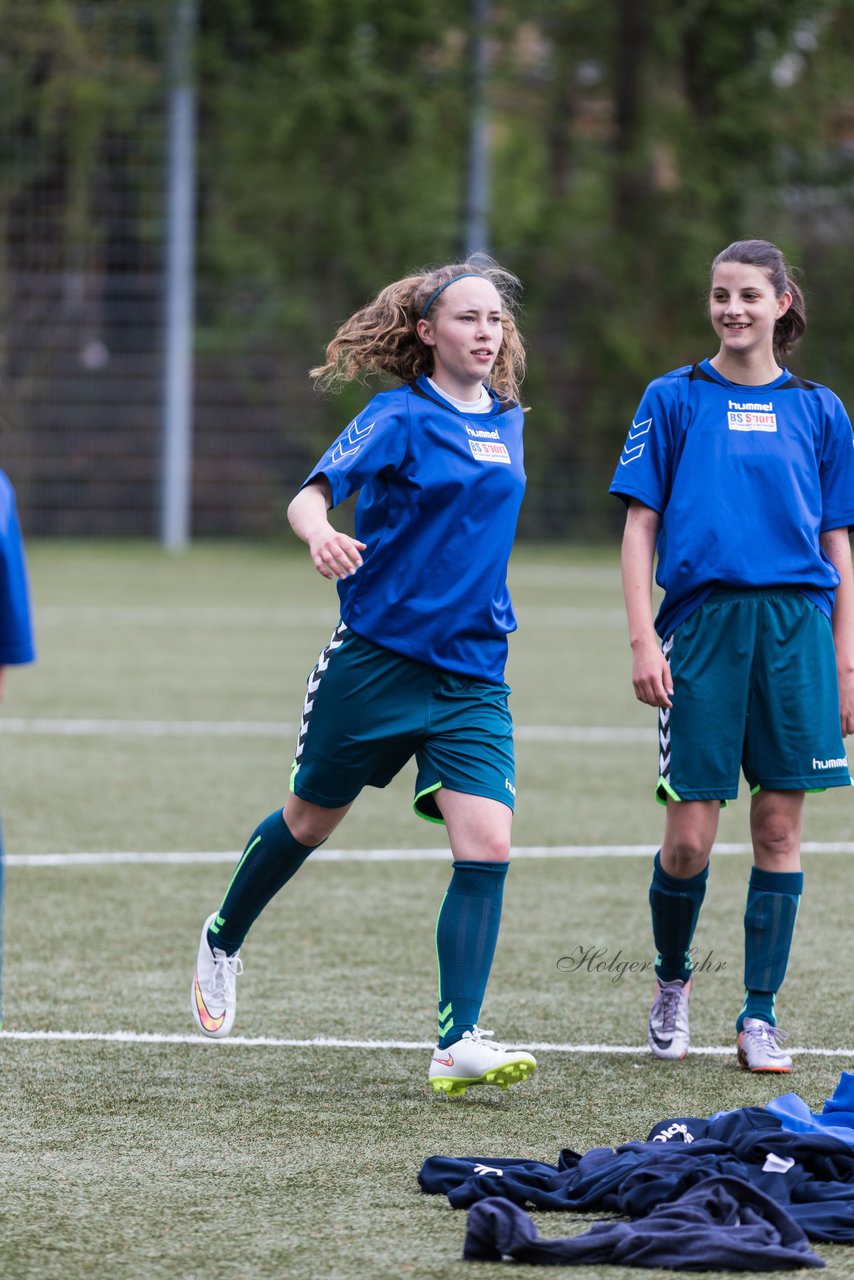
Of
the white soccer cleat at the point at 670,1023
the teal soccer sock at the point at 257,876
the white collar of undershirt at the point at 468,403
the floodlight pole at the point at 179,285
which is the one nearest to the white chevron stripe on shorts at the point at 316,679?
the teal soccer sock at the point at 257,876

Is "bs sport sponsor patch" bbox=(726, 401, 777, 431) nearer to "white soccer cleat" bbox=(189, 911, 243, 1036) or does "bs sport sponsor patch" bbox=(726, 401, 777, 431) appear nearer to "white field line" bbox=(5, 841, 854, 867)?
"white soccer cleat" bbox=(189, 911, 243, 1036)

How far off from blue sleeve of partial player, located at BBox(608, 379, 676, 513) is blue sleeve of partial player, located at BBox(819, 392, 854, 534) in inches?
14.8

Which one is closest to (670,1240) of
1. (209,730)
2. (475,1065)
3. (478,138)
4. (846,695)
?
(475,1065)

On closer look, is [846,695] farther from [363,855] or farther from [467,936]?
[363,855]

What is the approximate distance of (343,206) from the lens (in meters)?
22.9

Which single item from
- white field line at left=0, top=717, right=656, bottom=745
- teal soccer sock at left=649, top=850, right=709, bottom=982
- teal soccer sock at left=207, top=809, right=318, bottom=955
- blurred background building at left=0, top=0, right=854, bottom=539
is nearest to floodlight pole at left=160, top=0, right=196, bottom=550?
blurred background building at left=0, top=0, right=854, bottom=539

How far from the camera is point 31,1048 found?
4.55 metres

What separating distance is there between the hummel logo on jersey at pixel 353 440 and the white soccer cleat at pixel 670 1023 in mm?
1474

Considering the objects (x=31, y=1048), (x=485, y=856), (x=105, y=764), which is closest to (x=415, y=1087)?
(x=485, y=856)

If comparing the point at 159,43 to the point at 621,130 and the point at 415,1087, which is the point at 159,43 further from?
the point at 415,1087

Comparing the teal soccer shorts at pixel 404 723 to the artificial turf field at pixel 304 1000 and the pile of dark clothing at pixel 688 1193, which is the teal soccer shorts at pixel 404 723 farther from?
the pile of dark clothing at pixel 688 1193

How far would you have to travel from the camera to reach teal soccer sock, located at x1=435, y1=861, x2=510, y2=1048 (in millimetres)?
4320

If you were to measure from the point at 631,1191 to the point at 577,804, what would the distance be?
4786 millimetres

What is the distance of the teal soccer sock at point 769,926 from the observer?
465 centimetres
